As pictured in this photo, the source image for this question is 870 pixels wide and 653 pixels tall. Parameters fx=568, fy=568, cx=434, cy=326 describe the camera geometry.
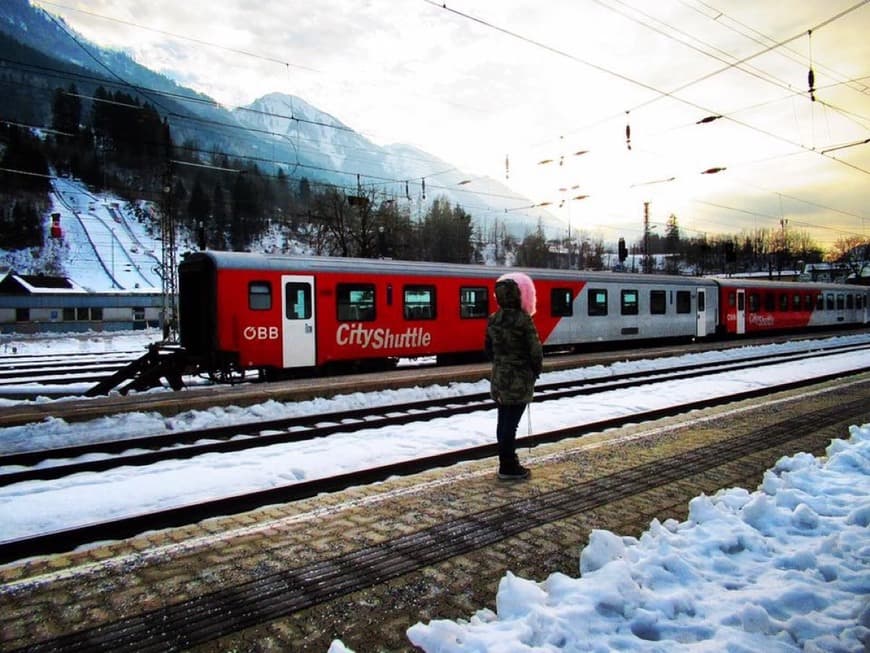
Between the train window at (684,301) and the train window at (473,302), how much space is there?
1132 cm

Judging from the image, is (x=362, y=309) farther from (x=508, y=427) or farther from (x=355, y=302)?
(x=508, y=427)

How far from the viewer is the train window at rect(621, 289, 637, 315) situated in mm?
22109

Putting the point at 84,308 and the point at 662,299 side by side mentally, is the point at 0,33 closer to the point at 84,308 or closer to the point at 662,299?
the point at 84,308

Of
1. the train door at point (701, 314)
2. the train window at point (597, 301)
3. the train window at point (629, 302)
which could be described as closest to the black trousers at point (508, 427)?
the train window at point (597, 301)

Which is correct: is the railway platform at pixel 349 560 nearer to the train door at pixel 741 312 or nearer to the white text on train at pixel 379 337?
the white text on train at pixel 379 337

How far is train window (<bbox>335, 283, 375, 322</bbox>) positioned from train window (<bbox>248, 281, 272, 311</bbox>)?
1773 millimetres

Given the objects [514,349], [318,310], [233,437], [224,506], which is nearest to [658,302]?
[318,310]

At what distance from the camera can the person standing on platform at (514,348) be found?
5.48 m

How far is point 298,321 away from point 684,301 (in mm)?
18141

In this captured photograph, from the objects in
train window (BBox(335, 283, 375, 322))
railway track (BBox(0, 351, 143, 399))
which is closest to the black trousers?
train window (BBox(335, 283, 375, 322))

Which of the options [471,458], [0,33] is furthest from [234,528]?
[0,33]

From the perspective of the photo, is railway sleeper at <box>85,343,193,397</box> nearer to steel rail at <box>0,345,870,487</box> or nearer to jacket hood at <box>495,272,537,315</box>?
steel rail at <box>0,345,870,487</box>

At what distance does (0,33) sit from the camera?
162 meters

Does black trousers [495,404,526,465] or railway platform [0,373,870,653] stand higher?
black trousers [495,404,526,465]
